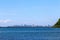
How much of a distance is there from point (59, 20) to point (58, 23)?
2.64 metres

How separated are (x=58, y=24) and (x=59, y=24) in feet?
6.01

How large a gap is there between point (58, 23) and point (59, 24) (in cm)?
124

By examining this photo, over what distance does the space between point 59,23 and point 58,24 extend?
4338 millimetres

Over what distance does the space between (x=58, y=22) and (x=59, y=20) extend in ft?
5.75

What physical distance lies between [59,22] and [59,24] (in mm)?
3411

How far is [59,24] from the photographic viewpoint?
16938cm

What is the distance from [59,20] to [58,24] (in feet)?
15.1

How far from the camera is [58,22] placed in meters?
168

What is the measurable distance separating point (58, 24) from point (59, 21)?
18.1ft

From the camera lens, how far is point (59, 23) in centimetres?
16688

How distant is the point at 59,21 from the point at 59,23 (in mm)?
1698

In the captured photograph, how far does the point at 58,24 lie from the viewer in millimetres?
171125

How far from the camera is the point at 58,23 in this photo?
169m
